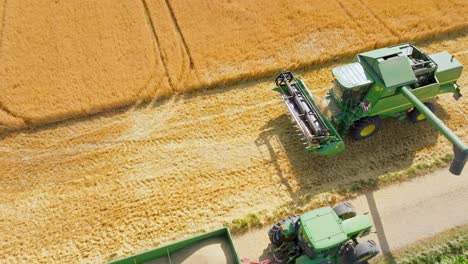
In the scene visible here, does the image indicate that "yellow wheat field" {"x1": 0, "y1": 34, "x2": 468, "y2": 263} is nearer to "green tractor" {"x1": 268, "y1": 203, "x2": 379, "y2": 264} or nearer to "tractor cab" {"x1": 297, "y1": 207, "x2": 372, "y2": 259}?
"green tractor" {"x1": 268, "y1": 203, "x2": 379, "y2": 264}

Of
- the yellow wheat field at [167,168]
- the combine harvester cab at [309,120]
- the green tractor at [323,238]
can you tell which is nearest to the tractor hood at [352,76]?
the combine harvester cab at [309,120]

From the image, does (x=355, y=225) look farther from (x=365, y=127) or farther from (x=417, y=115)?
(x=417, y=115)

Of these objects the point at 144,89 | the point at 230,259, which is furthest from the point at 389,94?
the point at 144,89

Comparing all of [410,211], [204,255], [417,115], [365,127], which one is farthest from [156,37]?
[410,211]

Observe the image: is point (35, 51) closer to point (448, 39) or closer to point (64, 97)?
point (64, 97)

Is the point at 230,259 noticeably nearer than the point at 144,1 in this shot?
Yes

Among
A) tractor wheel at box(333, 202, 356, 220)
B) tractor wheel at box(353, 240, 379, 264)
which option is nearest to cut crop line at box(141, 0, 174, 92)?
tractor wheel at box(333, 202, 356, 220)

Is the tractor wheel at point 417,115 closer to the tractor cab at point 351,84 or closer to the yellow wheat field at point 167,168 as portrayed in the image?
the yellow wheat field at point 167,168
